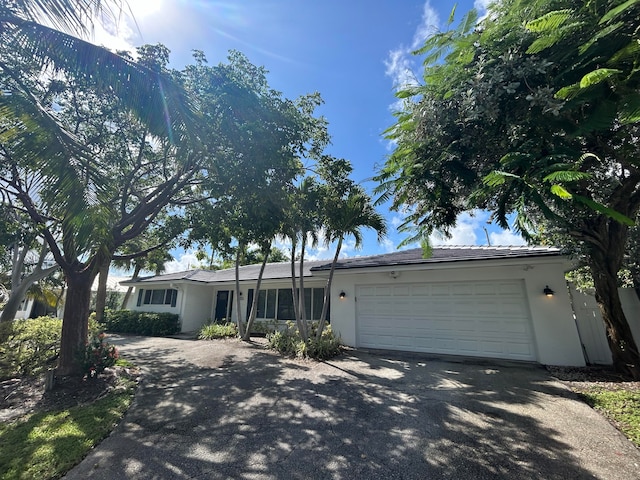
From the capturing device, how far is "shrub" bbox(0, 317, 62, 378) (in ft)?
20.9

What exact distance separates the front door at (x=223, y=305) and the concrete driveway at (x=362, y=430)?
31.8ft

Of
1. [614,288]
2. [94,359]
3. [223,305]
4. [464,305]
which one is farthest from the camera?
[223,305]

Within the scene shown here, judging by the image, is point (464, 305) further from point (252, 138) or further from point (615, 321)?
point (252, 138)

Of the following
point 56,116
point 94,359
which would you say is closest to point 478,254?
point 94,359

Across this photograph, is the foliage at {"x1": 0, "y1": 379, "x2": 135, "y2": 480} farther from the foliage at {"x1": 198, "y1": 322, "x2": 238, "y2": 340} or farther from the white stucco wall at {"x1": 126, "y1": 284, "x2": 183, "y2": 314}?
the white stucco wall at {"x1": 126, "y1": 284, "x2": 183, "y2": 314}

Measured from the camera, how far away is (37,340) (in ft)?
22.0

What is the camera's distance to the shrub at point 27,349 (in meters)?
6.37

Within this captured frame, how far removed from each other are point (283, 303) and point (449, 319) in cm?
826

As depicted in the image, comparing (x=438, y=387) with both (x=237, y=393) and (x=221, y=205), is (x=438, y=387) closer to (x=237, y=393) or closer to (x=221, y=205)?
(x=237, y=393)

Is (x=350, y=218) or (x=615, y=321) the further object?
(x=350, y=218)

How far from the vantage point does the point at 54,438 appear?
3.81m

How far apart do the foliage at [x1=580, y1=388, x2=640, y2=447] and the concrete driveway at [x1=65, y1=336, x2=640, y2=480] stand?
7.8 inches

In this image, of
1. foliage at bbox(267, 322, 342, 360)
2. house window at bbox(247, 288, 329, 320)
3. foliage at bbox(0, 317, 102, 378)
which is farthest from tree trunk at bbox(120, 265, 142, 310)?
foliage at bbox(267, 322, 342, 360)

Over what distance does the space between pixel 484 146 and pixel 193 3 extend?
6.30 m
